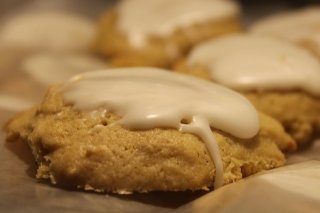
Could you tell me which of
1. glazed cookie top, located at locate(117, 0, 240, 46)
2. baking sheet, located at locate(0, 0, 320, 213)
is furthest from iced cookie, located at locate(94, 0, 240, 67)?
baking sheet, located at locate(0, 0, 320, 213)

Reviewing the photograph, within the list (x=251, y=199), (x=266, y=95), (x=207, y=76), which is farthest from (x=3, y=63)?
(x=251, y=199)

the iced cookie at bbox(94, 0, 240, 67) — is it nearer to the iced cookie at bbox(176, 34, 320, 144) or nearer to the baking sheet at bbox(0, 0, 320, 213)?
the iced cookie at bbox(176, 34, 320, 144)

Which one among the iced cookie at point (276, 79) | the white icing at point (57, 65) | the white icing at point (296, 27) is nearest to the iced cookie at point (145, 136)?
the iced cookie at point (276, 79)

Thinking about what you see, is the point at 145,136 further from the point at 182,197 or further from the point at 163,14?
the point at 163,14

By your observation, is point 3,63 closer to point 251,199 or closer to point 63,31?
point 63,31

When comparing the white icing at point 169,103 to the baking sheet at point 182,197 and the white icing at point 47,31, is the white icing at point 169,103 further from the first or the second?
the white icing at point 47,31
